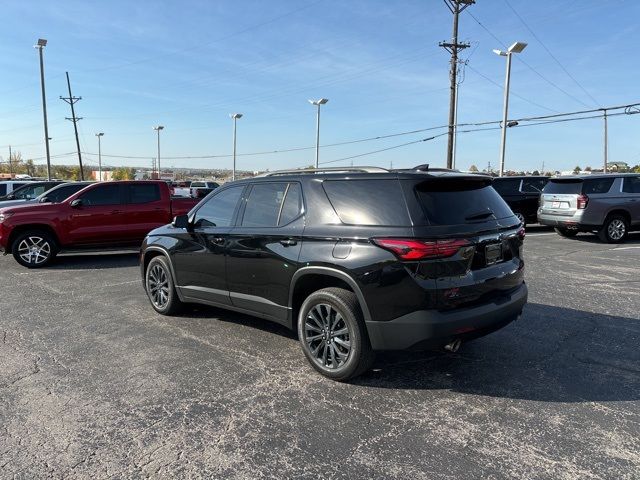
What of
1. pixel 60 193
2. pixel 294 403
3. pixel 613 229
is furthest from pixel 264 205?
pixel 613 229

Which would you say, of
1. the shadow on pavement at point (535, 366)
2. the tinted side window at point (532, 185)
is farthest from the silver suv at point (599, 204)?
the shadow on pavement at point (535, 366)

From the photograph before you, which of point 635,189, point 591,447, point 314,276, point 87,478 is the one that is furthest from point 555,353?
point 635,189

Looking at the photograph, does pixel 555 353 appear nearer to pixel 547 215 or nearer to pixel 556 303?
pixel 556 303

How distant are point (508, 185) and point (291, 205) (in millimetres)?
13792

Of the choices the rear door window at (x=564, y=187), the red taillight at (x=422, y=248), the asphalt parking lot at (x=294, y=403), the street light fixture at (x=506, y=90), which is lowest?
the asphalt parking lot at (x=294, y=403)

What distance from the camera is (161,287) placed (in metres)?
6.20

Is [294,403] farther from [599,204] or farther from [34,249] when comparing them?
[599,204]

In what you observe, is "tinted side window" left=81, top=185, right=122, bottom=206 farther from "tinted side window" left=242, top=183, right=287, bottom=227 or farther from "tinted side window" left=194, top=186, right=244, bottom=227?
"tinted side window" left=242, top=183, right=287, bottom=227

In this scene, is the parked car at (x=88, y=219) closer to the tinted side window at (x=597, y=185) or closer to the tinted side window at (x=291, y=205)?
the tinted side window at (x=291, y=205)

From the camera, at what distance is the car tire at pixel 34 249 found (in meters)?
9.80

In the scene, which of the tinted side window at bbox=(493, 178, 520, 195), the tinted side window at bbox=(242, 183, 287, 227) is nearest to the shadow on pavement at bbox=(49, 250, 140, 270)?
the tinted side window at bbox=(242, 183, 287, 227)

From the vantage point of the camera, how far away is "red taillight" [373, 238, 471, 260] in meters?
3.62

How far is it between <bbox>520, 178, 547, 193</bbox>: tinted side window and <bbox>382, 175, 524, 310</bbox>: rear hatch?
1347cm

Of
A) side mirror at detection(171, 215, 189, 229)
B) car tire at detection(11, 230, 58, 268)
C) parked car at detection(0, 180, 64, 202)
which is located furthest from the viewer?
parked car at detection(0, 180, 64, 202)
